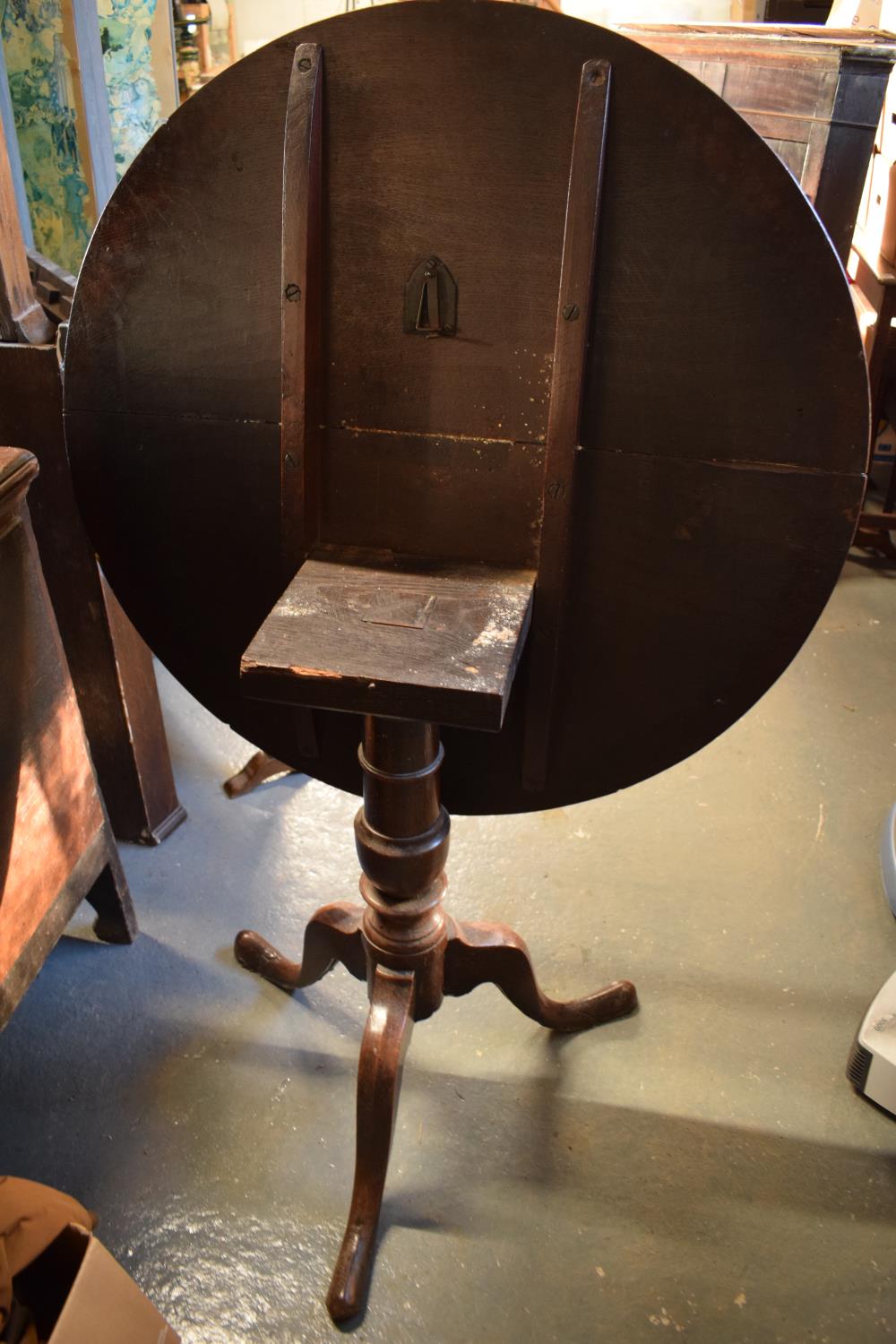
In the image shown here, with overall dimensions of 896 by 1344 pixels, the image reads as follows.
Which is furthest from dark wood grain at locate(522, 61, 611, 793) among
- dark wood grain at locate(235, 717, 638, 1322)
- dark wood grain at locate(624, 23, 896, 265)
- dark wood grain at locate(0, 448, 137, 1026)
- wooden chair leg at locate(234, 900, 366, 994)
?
dark wood grain at locate(624, 23, 896, 265)

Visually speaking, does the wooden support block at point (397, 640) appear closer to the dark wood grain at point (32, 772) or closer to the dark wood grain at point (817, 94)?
the dark wood grain at point (32, 772)

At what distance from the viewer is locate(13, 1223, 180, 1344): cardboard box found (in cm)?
107

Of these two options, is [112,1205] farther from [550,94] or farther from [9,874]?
[550,94]

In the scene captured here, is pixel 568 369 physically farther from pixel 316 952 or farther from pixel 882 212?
pixel 882 212

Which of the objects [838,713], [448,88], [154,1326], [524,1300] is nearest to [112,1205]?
[154,1326]

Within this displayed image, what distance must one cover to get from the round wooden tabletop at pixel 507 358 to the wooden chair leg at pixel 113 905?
0.77 meters

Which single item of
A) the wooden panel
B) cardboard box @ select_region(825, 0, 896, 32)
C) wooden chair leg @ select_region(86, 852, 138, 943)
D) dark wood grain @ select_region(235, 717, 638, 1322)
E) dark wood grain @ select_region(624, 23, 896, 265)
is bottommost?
wooden chair leg @ select_region(86, 852, 138, 943)

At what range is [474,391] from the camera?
1.08 meters

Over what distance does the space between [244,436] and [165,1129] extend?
109 cm

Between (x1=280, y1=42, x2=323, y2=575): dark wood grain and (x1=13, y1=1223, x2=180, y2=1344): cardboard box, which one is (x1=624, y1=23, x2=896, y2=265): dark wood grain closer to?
(x1=280, y1=42, x2=323, y2=575): dark wood grain

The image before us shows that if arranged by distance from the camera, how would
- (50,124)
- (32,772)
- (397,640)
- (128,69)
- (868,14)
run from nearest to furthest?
(397,640) < (32,772) < (50,124) < (868,14) < (128,69)

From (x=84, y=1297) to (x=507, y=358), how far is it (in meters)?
1.10

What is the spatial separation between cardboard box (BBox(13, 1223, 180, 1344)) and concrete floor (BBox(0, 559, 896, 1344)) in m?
0.20

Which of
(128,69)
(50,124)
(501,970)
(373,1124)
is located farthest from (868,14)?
(373,1124)
